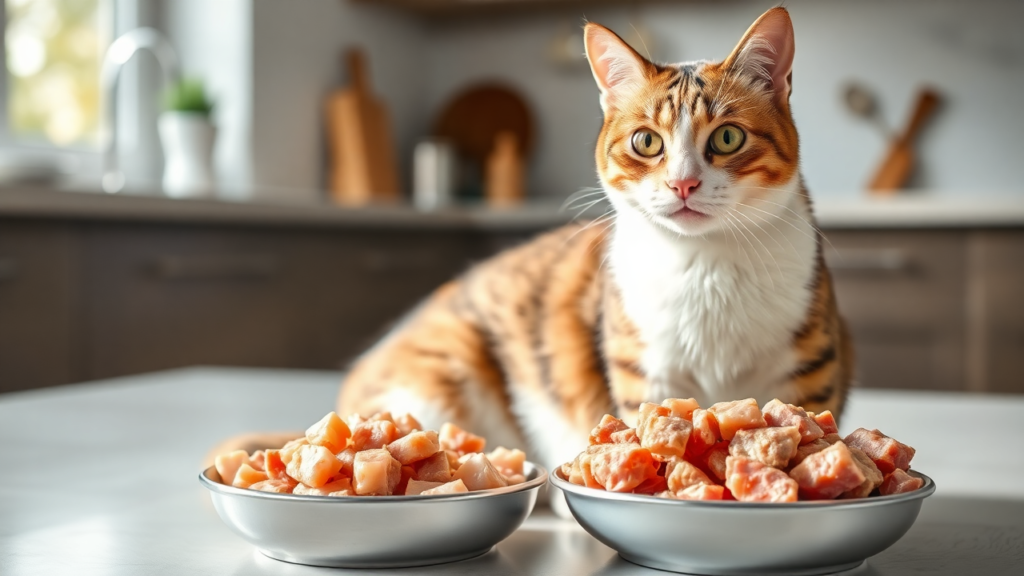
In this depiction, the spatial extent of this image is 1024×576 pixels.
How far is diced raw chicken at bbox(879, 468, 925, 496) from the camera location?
2.35 feet

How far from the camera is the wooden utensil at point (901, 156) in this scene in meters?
4.32

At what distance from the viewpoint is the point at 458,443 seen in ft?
2.92

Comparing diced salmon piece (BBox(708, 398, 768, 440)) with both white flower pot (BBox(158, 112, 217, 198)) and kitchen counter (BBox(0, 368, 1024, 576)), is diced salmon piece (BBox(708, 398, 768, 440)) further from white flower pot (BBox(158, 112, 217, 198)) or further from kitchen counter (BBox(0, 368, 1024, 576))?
white flower pot (BBox(158, 112, 217, 198))

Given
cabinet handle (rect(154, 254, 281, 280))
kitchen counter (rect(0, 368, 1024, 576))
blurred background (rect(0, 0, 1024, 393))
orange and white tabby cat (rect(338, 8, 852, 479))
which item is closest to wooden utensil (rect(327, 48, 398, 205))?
blurred background (rect(0, 0, 1024, 393))

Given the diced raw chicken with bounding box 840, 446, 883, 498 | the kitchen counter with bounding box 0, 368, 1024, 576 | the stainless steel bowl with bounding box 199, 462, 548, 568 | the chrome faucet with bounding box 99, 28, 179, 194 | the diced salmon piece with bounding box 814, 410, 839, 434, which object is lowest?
the kitchen counter with bounding box 0, 368, 1024, 576

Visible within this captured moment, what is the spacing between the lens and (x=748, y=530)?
0.67 metres

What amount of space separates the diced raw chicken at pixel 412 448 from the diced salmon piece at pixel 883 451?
1.00ft

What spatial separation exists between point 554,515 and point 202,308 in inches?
99.0

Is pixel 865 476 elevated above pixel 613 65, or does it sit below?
below

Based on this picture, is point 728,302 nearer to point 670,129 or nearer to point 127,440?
point 670,129

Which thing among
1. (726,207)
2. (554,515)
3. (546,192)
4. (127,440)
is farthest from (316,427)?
(546,192)

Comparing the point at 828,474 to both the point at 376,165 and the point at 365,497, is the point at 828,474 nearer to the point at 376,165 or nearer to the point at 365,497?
the point at 365,497

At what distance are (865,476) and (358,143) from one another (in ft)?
12.9

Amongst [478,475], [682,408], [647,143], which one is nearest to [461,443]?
[478,475]
